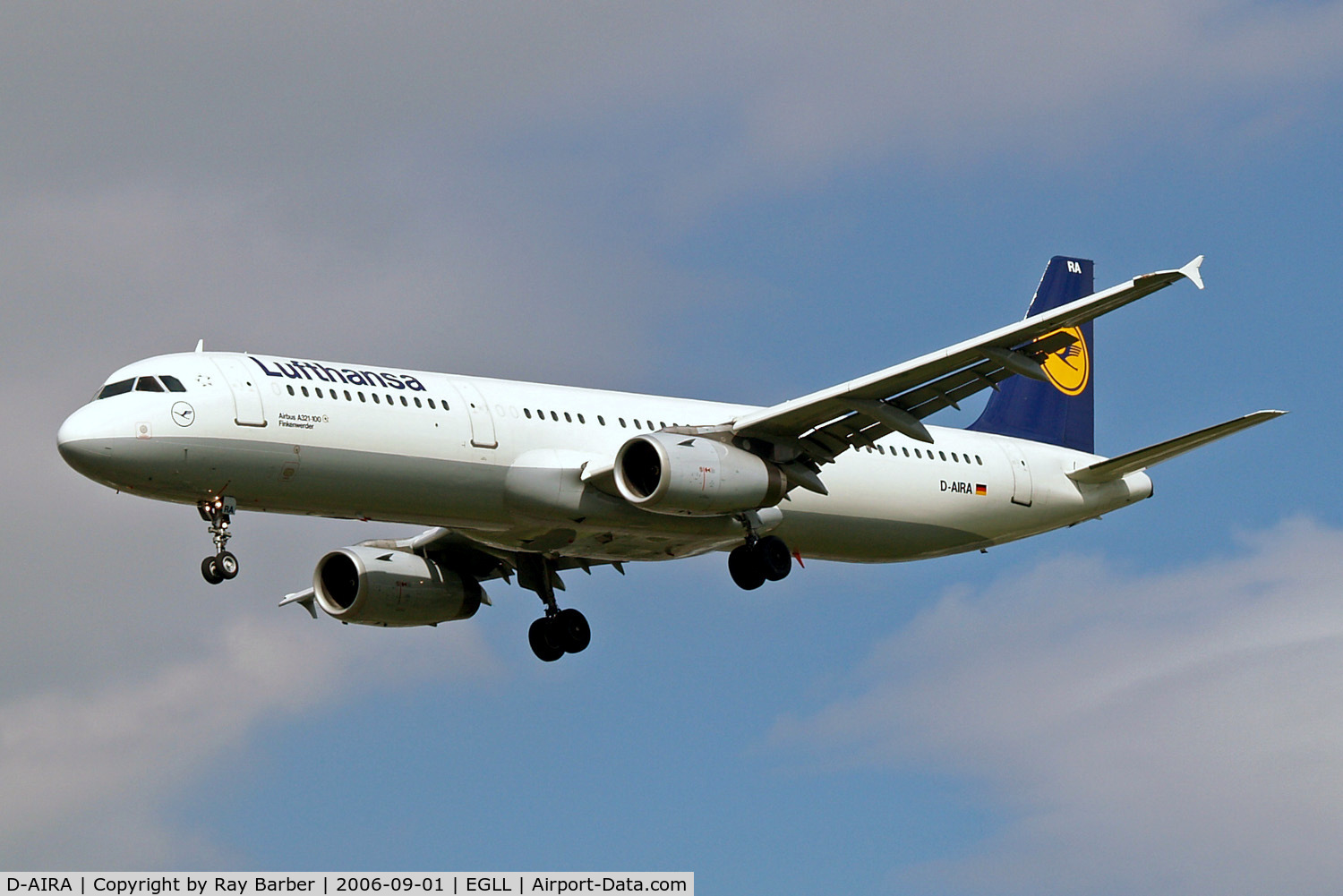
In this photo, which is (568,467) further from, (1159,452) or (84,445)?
(1159,452)

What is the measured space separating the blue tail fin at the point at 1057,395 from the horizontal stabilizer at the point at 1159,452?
2.49m

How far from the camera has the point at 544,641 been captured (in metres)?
42.9

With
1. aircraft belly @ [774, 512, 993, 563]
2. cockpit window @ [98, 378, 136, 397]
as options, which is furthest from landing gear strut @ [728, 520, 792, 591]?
cockpit window @ [98, 378, 136, 397]

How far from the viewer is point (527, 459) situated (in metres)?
Answer: 36.8

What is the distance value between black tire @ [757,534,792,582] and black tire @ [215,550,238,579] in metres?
10.2

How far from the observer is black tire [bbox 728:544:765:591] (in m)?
39.1

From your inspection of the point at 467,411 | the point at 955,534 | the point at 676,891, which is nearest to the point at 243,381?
the point at 467,411

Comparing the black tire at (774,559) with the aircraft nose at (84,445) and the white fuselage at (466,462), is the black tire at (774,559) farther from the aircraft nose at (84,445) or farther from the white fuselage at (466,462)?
the aircraft nose at (84,445)

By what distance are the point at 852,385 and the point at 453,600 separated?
34.7ft

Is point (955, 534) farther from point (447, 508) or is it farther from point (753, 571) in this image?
point (447, 508)

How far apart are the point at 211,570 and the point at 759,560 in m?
10.7

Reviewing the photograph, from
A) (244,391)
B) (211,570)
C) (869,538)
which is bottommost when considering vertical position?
(211,570)

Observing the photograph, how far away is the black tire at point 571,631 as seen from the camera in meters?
42.8

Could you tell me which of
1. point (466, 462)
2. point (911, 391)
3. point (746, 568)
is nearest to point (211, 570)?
point (466, 462)
